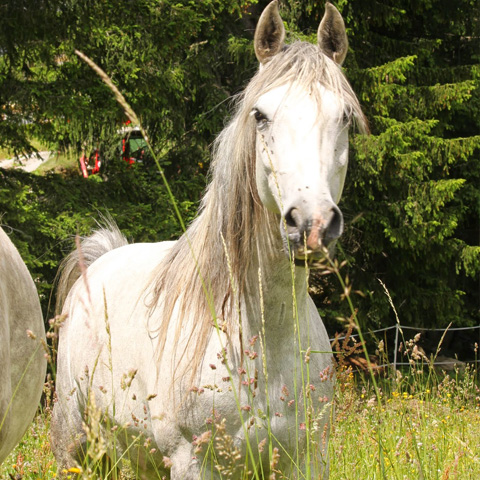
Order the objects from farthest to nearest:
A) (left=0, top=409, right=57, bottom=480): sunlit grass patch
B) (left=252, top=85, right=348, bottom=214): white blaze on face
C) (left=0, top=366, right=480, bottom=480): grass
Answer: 1. (left=0, top=409, right=57, bottom=480): sunlit grass patch
2. (left=0, top=366, right=480, bottom=480): grass
3. (left=252, top=85, right=348, bottom=214): white blaze on face

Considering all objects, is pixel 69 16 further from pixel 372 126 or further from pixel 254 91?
pixel 254 91

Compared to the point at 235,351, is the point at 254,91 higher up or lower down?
higher up

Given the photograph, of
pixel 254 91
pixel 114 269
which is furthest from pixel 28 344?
pixel 114 269

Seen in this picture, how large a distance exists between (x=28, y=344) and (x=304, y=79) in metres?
1.34

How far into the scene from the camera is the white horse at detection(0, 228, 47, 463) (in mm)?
2092

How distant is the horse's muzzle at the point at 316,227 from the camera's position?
203 cm

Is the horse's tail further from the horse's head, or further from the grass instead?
the horse's head

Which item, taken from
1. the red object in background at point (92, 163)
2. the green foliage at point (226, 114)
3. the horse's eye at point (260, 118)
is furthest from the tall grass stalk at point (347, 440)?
the red object in background at point (92, 163)

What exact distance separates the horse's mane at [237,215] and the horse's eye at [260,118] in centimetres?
5

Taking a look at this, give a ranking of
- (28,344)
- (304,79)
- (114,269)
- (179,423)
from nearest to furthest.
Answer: (28,344) → (304,79) → (179,423) → (114,269)

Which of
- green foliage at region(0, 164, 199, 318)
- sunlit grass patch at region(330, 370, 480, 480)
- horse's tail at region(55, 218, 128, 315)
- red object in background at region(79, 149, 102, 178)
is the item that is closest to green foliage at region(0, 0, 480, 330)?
green foliage at region(0, 164, 199, 318)

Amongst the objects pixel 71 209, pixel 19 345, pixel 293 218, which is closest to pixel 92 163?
pixel 71 209

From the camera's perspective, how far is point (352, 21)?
9.64 m

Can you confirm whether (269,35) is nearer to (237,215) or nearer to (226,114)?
(237,215)
